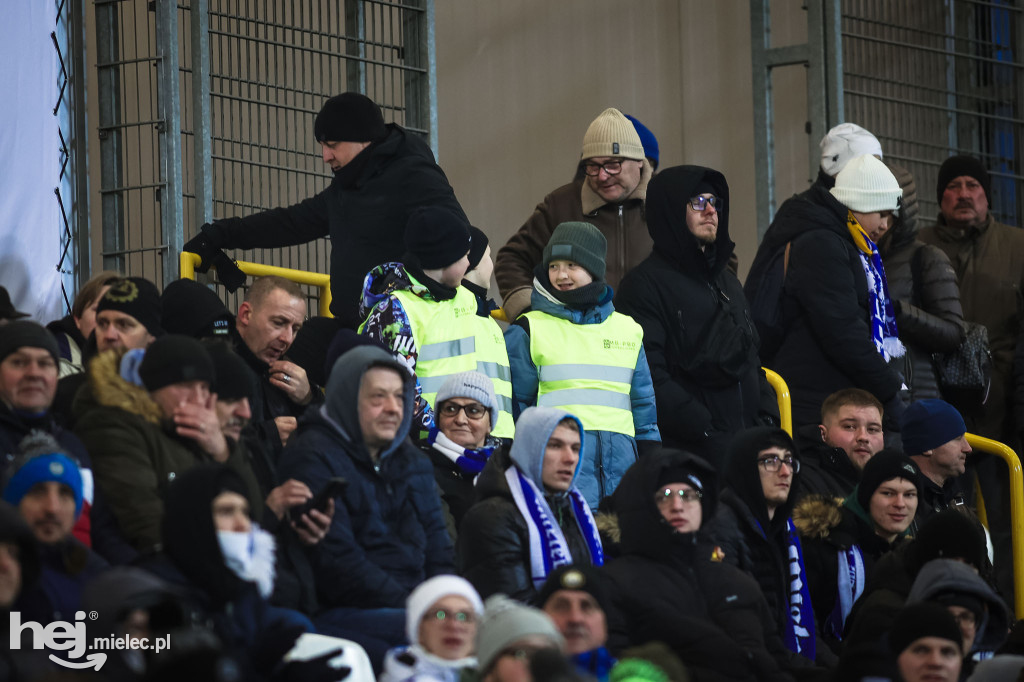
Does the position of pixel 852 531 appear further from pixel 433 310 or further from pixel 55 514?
pixel 55 514

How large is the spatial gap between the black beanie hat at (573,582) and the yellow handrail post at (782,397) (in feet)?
8.45

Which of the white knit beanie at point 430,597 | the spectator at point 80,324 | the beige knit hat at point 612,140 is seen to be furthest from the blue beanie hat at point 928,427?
the spectator at point 80,324

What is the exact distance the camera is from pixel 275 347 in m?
6.68

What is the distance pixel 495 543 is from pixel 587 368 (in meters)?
1.23

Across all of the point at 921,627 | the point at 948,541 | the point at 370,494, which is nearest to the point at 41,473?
the point at 370,494

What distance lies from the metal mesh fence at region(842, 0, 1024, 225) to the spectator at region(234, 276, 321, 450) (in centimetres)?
485

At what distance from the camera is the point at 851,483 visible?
7.27 metres

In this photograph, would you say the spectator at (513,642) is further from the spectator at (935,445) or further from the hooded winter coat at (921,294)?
the hooded winter coat at (921,294)


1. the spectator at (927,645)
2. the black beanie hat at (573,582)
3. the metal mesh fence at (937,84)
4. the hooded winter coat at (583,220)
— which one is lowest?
the spectator at (927,645)

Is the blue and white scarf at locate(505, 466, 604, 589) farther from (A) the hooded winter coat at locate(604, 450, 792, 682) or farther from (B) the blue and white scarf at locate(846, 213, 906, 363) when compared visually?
(B) the blue and white scarf at locate(846, 213, 906, 363)

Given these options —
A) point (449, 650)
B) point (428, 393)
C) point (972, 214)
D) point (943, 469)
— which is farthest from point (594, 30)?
point (449, 650)

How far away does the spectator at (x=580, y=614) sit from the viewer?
4910 millimetres

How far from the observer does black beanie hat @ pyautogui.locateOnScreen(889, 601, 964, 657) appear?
5.45 metres

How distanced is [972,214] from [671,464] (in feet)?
12.7
